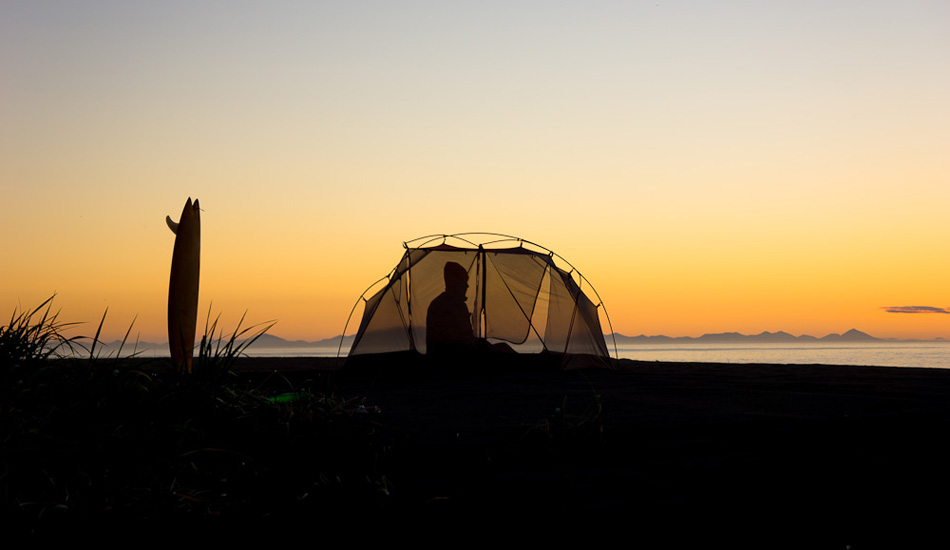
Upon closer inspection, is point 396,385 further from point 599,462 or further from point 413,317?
point 599,462

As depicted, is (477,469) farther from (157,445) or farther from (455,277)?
(455,277)

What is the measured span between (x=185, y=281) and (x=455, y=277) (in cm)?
602

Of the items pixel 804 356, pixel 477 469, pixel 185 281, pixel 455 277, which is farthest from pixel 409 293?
pixel 804 356

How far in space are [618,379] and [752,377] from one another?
5.46ft

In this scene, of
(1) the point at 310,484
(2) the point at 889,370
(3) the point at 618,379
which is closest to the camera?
(1) the point at 310,484

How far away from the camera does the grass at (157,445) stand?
296 cm

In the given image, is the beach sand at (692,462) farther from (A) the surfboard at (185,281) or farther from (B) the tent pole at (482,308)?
(B) the tent pole at (482,308)

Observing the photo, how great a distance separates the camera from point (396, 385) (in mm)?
8945

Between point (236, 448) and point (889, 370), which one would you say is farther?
point (889, 370)

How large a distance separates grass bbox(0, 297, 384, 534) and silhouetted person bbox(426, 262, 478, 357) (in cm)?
635

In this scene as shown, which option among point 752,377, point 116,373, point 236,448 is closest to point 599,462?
point 236,448

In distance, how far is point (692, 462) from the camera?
3822 millimetres

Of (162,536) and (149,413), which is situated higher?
(149,413)

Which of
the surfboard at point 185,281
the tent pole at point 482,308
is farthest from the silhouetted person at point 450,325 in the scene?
the surfboard at point 185,281
